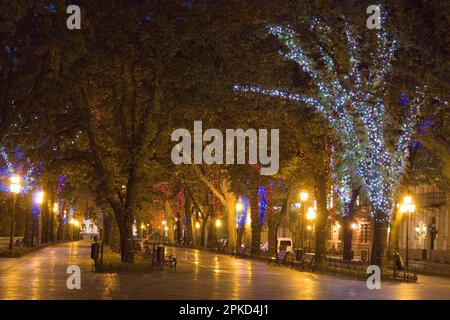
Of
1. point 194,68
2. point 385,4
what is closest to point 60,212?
point 194,68

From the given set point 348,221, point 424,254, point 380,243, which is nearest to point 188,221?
point 424,254

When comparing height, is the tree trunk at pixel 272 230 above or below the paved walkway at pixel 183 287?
above

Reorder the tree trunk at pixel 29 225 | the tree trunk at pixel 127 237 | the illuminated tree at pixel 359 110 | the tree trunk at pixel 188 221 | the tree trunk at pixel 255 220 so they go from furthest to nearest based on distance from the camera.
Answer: the tree trunk at pixel 188 221 → the tree trunk at pixel 255 220 → the tree trunk at pixel 29 225 → the tree trunk at pixel 127 237 → the illuminated tree at pixel 359 110

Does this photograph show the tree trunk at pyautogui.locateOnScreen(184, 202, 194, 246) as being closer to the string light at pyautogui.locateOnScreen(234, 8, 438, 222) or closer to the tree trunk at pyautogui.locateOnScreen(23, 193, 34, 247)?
the tree trunk at pyautogui.locateOnScreen(23, 193, 34, 247)

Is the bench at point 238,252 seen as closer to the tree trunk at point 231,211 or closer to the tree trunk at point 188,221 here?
the tree trunk at point 231,211

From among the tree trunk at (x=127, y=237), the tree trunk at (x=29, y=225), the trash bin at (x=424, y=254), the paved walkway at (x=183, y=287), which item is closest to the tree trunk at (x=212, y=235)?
the trash bin at (x=424, y=254)

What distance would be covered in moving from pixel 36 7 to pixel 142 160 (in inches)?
420

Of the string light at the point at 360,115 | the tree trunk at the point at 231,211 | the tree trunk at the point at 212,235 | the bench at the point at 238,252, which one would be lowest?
the bench at the point at 238,252

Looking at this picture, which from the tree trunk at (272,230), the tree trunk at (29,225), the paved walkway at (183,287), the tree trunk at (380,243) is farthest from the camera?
the tree trunk at (272,230)

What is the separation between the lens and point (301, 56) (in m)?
30.8

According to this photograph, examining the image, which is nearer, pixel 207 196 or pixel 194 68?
pixel 194 68

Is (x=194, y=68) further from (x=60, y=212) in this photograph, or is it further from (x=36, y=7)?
(x=60, y=212)
